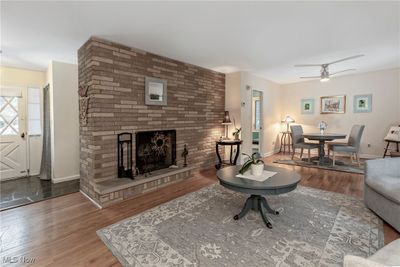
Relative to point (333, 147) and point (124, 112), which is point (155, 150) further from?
point (333, 147)

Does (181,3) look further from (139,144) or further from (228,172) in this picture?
(139,144)

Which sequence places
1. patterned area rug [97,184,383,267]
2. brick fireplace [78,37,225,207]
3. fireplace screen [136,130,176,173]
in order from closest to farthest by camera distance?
patterned area rug [97,184,383,267] → brick fireplace [78,37,225,207] → fireplace screen [136,130,176,173]

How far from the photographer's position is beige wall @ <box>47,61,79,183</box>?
380 cm

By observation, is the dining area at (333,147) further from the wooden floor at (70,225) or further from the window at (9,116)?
the window at (9,116)

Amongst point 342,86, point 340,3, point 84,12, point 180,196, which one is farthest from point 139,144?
point 342,86

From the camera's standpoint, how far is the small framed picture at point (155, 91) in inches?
140

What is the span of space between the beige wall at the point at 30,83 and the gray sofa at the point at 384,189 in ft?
19.8

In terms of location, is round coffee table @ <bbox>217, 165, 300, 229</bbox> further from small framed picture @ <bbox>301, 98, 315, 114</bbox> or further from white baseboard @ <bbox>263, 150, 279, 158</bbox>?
small framed picture @ <bbox>301, 98, 315, 114</bbox>

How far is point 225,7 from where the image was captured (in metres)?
2.16

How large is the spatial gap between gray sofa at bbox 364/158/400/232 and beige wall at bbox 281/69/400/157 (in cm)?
358

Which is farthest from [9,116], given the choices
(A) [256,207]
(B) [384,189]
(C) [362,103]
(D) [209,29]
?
(C) [362,103]

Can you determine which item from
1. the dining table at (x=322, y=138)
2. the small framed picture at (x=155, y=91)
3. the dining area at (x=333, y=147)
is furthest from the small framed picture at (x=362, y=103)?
the small framed picture at (x=155, y=91)

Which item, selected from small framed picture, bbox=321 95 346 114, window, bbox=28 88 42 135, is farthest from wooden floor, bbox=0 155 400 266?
small framed picture, bbox=321 95 346 114

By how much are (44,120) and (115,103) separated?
2177 millimetres
